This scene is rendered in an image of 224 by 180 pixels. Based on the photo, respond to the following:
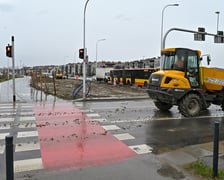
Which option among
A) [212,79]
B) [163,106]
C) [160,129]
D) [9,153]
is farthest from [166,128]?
[9,153]

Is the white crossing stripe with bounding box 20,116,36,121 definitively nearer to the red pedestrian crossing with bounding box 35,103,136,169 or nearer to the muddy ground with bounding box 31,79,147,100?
the red pedestrian crossing with bounding box 35,103,136,169

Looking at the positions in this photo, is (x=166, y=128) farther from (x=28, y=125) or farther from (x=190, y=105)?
(x=28, y=125)

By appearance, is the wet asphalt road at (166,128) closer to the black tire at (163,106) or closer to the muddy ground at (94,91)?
the black tire at (163,106)

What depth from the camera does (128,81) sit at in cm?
4694

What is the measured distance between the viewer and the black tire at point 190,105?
13.4 m

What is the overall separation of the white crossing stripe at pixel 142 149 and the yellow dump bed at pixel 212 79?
24.0 ft

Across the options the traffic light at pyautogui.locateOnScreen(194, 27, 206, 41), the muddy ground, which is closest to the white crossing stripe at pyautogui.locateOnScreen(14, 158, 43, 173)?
the muddy ground

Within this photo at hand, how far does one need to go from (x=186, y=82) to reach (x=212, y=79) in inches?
62.8

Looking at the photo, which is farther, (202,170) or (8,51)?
(8,51)

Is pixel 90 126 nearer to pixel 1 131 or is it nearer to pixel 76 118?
pixel 76 118

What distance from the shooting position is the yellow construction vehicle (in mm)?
13336

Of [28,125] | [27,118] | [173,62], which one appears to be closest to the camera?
[28,125]

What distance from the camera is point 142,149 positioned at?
7.58 metres

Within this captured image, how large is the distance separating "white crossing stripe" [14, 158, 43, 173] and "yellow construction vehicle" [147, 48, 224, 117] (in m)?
8.05
